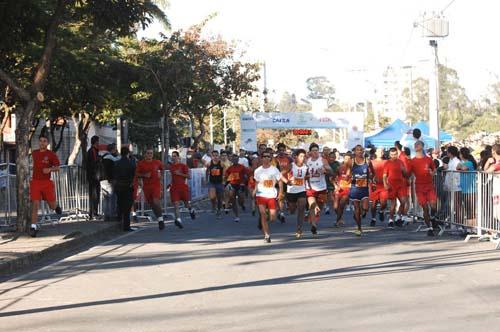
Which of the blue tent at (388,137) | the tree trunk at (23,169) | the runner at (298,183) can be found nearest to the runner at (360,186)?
the runner at (298,183)

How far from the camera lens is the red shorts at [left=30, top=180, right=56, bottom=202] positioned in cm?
1769

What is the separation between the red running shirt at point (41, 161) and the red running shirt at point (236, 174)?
7288mm

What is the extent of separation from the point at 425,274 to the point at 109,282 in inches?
158

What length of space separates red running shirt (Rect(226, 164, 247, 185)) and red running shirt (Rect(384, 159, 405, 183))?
203 inches

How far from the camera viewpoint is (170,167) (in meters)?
22.6

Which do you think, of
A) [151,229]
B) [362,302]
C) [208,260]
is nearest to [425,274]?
[362,302]

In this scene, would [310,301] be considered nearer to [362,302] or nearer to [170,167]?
[362,302]

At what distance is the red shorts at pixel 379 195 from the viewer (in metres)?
21.1

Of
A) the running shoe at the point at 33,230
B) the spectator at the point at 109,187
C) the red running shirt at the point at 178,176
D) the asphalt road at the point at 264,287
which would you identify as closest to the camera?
the asphalt road at the point at 264,287

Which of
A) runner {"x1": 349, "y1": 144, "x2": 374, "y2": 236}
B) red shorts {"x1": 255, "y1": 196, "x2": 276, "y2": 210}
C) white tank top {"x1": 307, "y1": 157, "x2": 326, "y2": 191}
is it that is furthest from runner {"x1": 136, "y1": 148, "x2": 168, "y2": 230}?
runner {"x1": 349, "y1": 144, "x2": 374, "y2": 236}

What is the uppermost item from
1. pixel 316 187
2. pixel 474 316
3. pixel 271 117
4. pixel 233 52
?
pixel 233 52

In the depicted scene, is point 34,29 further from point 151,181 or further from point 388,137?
point 388,137

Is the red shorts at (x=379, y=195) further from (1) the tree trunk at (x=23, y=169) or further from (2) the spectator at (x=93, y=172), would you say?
(1) the tree trunk at (x=23, y=169)

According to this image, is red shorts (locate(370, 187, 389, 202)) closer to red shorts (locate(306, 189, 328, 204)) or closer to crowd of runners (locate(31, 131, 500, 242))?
crowd of runners (locate(31, 131, 500, 242))
